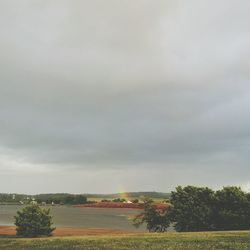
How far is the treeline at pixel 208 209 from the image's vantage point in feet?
255

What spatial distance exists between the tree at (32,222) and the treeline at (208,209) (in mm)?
25752

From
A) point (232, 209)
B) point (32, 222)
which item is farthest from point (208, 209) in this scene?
point (32, 222)

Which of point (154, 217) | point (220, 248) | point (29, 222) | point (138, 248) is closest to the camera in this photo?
point (220, 248)

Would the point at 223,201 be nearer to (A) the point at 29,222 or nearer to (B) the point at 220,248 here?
(A) the point at 29,222

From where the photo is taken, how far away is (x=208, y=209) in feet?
261

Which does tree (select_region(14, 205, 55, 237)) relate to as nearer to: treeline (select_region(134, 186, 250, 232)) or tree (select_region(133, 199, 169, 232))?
tree (select_region(133, 199, 169, 232))

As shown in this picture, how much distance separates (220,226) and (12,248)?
45.0 meters

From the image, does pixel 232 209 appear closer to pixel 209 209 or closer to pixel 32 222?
pixel 209 209

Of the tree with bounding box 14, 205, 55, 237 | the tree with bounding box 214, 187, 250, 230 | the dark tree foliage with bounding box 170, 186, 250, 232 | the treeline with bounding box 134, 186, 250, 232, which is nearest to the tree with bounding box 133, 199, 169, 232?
the treeline with bounding box 134, 186, 250, 232

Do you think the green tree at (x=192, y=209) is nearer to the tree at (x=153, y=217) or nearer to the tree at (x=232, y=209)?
the tree at (x=232, y=209)

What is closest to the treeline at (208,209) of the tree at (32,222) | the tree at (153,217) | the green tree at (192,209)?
the green tree at (192,209)

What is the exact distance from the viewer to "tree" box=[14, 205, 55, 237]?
65312 millimetres

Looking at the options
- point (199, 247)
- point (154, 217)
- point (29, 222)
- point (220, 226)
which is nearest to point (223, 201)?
point (220, 226)

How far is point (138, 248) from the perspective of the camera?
3984 centimetres
